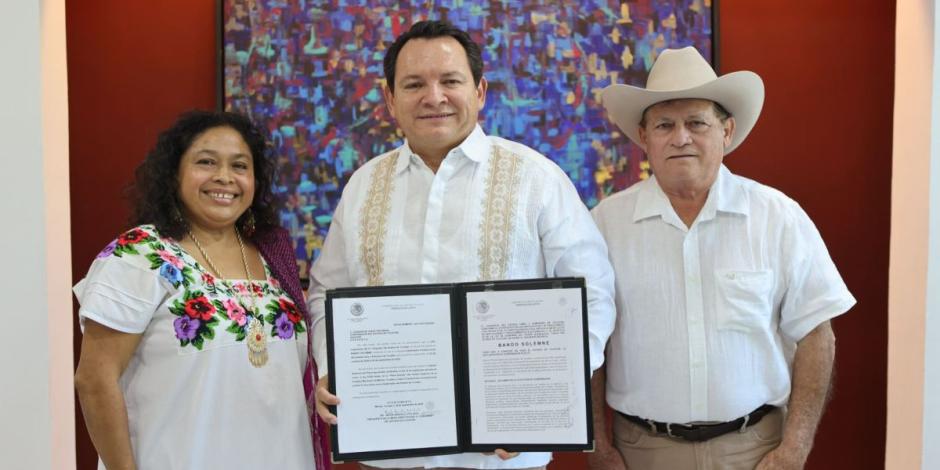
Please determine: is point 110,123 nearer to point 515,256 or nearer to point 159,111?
point 159,111

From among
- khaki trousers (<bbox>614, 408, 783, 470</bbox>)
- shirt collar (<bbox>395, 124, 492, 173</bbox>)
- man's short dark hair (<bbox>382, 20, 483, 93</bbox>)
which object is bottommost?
khaki trousers (<bbox>614, 408, 783, 470</bbox>)

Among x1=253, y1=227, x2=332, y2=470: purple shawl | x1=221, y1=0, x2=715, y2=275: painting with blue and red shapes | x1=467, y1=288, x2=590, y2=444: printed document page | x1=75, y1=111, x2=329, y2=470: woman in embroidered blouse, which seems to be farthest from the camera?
x1=221, y1=0, x2=715, y2=275: painting with blue and red shapes

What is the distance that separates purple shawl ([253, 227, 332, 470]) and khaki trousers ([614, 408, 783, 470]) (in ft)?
2.86

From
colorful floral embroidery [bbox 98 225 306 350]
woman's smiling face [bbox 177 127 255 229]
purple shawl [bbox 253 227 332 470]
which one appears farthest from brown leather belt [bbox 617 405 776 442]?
woman's smiling face [bbox 177 127 255 229]

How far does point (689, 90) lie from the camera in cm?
231

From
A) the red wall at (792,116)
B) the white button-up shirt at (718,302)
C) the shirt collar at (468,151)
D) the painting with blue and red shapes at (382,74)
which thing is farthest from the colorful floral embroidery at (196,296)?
the red wall at (792,116)

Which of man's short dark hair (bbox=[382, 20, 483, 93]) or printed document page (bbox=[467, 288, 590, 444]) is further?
man's short dark hair (bbox=[382, 20, 483, 93])

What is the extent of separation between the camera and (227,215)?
2303mm

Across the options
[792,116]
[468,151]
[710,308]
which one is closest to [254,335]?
[468,151]

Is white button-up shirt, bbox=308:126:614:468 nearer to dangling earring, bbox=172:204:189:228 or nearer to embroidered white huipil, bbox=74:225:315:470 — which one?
embroidered white huipil, bbox=74:225:315:470

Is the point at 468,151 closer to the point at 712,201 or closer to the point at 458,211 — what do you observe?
the point at 458,211

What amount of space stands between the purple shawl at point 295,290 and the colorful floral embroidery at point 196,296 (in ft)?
0.32

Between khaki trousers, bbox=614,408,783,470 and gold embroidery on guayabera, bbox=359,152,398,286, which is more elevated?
gold embroidery on guayabera, bbox=359,152,398,286

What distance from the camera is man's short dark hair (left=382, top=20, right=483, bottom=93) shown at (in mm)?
2168
